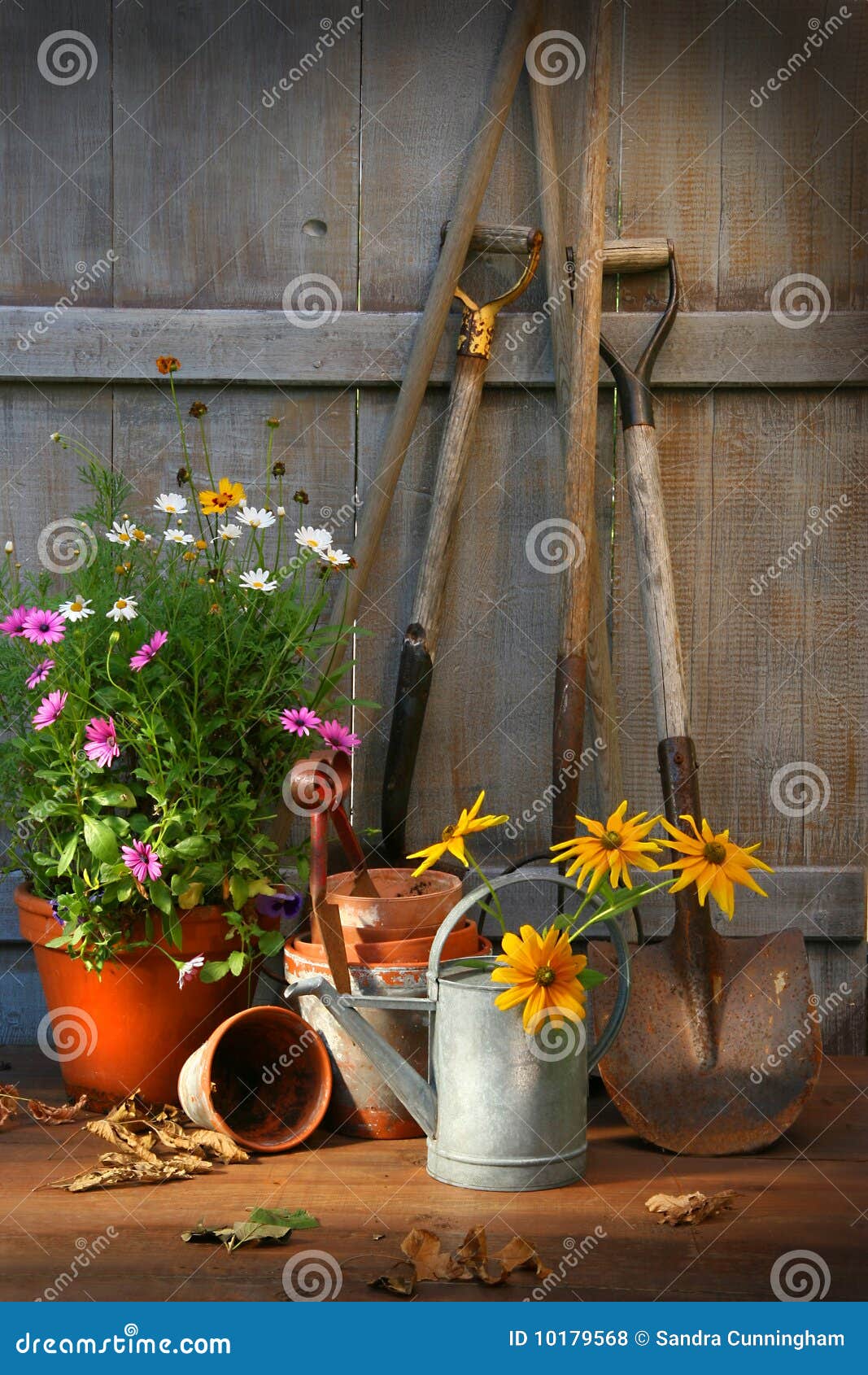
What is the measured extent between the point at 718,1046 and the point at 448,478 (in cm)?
113

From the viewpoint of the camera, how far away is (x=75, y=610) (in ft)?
6.41

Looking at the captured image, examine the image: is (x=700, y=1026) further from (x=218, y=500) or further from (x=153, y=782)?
(x=218, y=500)

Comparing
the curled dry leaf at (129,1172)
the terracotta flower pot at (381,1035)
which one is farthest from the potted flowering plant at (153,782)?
the curled dry leaf at (129,1172)

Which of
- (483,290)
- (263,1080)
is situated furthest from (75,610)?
(483,290)

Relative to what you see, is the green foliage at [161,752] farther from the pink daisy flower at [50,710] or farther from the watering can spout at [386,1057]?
the watering can spout at [386,1057]

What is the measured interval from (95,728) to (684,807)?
100 centimetres

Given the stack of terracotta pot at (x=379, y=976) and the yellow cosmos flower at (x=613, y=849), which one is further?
the stack of terracotta pot at (x=379, y=976)

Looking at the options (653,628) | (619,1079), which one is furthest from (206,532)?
(619,1079)

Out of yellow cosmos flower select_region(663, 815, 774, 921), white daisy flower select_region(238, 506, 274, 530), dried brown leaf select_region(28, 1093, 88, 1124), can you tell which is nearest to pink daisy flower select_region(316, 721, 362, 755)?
white daisy flower select_region(238, 506, 274, 530)

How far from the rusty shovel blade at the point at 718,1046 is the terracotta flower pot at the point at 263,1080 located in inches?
18.2

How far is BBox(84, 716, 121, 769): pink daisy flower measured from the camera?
191 cm

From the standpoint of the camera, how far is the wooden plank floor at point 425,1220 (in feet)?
4.99

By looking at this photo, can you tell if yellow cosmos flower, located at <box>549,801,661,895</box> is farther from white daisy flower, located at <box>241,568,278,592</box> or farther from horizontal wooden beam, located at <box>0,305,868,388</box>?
horizontal wooden beam, located at <box>0,305,868,388</box>

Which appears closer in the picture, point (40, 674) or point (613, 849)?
point (613, 849)
